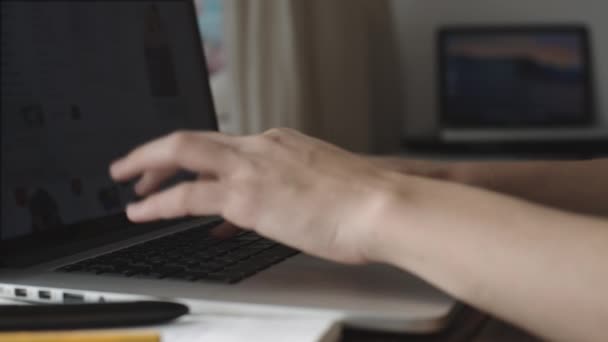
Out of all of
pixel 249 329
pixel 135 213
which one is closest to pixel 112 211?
pixel 135 213

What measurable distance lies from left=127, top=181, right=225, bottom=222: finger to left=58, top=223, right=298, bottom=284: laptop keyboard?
0.17 ft

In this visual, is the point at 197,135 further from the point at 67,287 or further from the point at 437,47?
the point at 437,47

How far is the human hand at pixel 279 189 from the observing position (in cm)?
50

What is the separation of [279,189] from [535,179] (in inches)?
10.5

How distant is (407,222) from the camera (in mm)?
479

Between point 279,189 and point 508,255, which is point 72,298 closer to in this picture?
point 279,189

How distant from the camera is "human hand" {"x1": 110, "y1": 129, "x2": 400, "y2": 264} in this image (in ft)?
1.65

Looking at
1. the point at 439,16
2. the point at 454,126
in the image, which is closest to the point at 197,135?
the point at 454,126

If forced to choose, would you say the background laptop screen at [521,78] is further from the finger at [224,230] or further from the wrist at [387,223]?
the wrist at [387,223]

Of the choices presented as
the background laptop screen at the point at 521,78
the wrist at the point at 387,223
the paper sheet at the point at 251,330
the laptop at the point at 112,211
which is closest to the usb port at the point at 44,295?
the laptop at the point at 112,211

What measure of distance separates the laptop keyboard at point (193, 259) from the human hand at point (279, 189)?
5 centimetres

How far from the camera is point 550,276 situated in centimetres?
45

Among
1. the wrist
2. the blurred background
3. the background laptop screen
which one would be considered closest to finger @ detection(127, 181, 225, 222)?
the wrist

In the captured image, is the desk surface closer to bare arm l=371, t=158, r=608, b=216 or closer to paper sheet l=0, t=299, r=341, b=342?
paper sheet l=0, t=299, r=341, b=342
